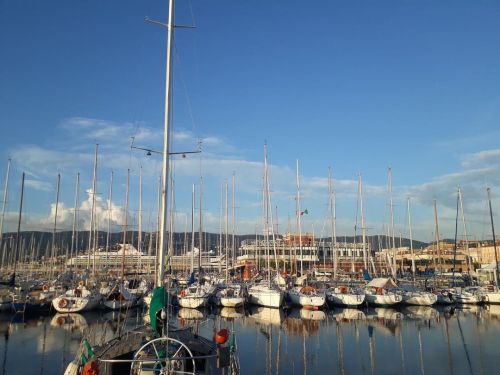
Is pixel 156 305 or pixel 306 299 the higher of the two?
pixel 156 305

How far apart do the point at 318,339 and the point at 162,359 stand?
2013cm

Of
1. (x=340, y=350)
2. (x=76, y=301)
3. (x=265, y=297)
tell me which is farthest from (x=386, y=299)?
(x=76, y=301)

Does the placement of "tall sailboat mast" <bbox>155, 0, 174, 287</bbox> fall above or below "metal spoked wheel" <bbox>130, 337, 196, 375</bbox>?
above

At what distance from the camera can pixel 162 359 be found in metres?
11.7

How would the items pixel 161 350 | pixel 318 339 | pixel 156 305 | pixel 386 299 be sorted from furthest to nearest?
pixel 386 299
pixel 318 339
pixel 156 305
pixel 161 350

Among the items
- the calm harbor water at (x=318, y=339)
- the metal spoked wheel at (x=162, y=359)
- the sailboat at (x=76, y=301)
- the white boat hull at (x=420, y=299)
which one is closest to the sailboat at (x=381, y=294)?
the white boat hull at (x=420, y=299)

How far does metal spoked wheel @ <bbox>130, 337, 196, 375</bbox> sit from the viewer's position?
11973 mm

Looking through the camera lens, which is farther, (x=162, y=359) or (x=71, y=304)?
(x=71, y=304)

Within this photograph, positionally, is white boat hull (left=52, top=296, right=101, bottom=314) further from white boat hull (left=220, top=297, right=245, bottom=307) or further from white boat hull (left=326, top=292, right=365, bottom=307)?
white boat hull (left=326, top=292, right=365, bottom=307)

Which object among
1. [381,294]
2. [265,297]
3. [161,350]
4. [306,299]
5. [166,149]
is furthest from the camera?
[381,294]

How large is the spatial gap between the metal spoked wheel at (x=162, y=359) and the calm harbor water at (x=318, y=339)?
23.3 ft

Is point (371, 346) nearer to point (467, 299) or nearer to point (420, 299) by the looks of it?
point (420, 299)

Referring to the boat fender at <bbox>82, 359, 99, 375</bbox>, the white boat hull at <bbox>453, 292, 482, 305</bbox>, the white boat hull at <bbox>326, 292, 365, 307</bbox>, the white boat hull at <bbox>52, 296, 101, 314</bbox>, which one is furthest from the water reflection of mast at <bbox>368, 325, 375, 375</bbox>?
the white boat hull at <bbox>52, 296, 101, 314</bbox>

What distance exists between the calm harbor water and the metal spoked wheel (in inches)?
280
